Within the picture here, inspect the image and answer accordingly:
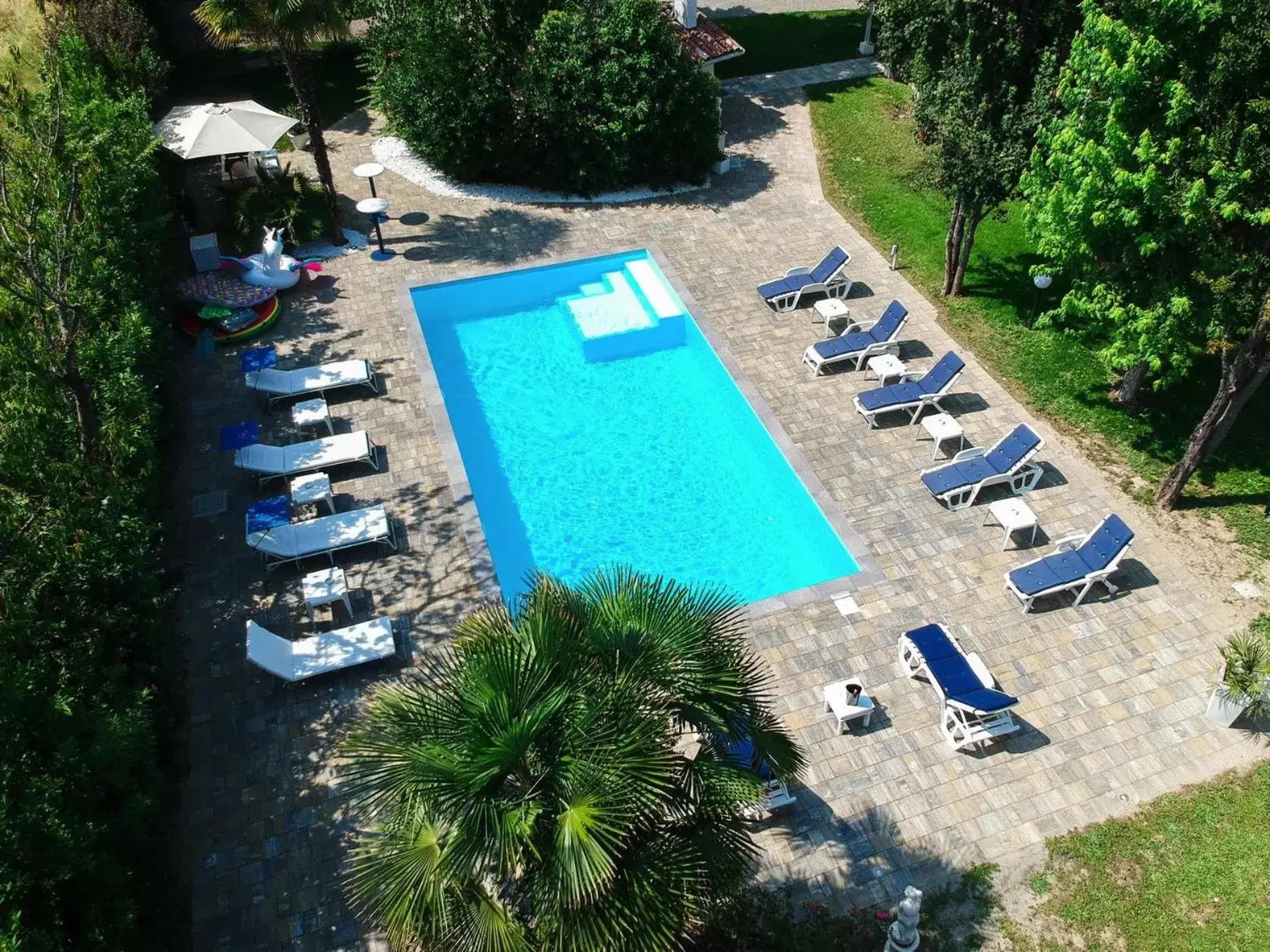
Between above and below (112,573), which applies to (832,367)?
below

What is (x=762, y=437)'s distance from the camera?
16.6 metres

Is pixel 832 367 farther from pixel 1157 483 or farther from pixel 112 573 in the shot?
pixel 112 573

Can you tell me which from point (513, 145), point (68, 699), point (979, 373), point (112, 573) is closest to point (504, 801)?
point (68, 699)

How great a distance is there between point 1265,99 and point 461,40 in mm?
17132

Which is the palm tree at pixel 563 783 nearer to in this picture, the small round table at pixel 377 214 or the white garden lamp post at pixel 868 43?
the small round table at pixel 377 214

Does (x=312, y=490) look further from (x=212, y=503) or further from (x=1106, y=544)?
(x=1106, y=544)

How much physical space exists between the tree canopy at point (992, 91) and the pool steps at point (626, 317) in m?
6.14

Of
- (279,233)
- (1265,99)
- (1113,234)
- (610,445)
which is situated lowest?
(610,445)

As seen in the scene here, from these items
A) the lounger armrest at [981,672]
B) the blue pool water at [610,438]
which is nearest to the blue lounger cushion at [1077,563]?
the lounger armrest at [981,672]

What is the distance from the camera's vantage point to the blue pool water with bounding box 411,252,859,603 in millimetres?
14969

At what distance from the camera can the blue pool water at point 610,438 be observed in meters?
15.0

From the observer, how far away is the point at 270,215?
2086 cm

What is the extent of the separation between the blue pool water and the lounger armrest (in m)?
2.46

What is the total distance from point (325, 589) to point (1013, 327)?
46.9ft
